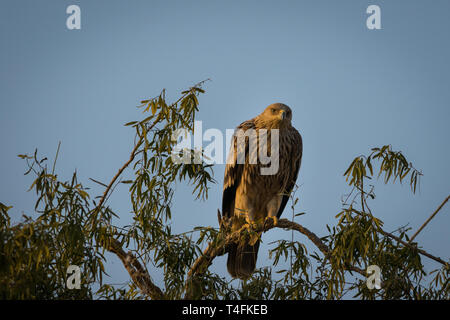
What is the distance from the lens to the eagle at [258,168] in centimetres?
495

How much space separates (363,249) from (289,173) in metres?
2.02

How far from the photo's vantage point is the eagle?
4.95 meters

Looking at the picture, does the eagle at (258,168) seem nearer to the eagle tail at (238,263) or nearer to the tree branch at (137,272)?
the eagle tail at (238,263)

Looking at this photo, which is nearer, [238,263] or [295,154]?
[238,263]

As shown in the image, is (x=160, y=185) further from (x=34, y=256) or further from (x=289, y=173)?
(x=289, y=173)

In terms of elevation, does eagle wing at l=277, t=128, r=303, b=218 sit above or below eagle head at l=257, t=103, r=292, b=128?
below

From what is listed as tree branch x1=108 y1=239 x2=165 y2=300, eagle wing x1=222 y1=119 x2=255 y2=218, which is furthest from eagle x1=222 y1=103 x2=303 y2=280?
tree branch x1=108 y1=239 x2=165 y2=300

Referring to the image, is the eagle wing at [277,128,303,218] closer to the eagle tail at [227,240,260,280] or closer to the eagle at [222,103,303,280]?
the eagle at [222,103,303,280]

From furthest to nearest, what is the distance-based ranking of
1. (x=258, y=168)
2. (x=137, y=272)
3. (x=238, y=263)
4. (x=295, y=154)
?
(x=295, y=154), (x=258, y=168), (x=238, y=263), (x=137, y=272)

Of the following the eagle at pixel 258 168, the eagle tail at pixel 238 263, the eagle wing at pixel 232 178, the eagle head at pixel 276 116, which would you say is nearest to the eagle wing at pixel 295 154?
the eagle at pixel 258 168

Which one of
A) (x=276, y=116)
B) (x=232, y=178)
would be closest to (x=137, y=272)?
(x=232, y=178)

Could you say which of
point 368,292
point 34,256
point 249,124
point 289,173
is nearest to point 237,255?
point 289,173

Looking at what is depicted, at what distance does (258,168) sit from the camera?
4.98 m

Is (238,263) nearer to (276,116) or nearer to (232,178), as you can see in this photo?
(232,178)
